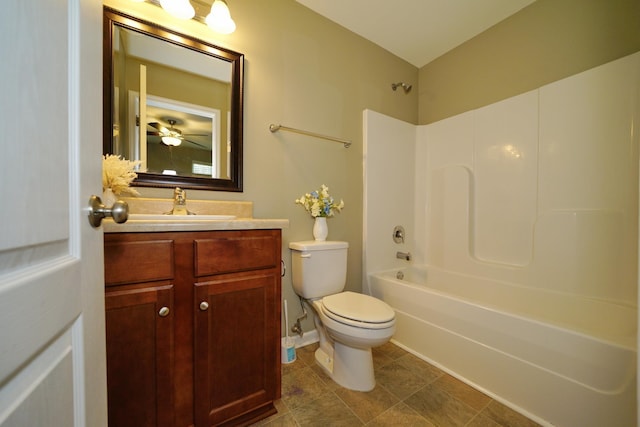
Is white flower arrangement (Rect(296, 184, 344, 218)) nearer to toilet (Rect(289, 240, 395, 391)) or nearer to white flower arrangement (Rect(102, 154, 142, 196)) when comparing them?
toilet (Rect(289, 240, 395, 391))

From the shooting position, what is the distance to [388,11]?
1.84m

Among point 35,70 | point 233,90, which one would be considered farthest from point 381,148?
point 35,70

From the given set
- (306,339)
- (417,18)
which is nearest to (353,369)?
(306,339)

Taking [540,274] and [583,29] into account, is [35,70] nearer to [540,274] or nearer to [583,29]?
[540,274]

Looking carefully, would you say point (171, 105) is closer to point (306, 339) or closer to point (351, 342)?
point (351, 342)

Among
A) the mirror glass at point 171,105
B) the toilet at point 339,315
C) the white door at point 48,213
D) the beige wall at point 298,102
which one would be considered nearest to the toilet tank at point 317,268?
the toilet at point 339,315

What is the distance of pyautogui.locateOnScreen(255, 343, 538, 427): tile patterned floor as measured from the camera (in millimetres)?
1167

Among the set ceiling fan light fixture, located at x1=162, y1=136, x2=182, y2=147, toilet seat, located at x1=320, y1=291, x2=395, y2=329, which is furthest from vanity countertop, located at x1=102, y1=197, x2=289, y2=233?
toilet seat, located at x1=320, y1=291, x2=395, y2=329

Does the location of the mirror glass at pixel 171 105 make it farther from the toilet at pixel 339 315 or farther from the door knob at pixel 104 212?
the door knob at pixel 104 212

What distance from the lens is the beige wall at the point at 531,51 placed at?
150 cm

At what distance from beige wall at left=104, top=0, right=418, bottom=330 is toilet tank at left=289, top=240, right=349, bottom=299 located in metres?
0.13

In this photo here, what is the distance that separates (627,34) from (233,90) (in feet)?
7.85

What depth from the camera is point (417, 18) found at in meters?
1.91

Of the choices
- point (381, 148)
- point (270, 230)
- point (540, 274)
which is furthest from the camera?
point (381, 148)
